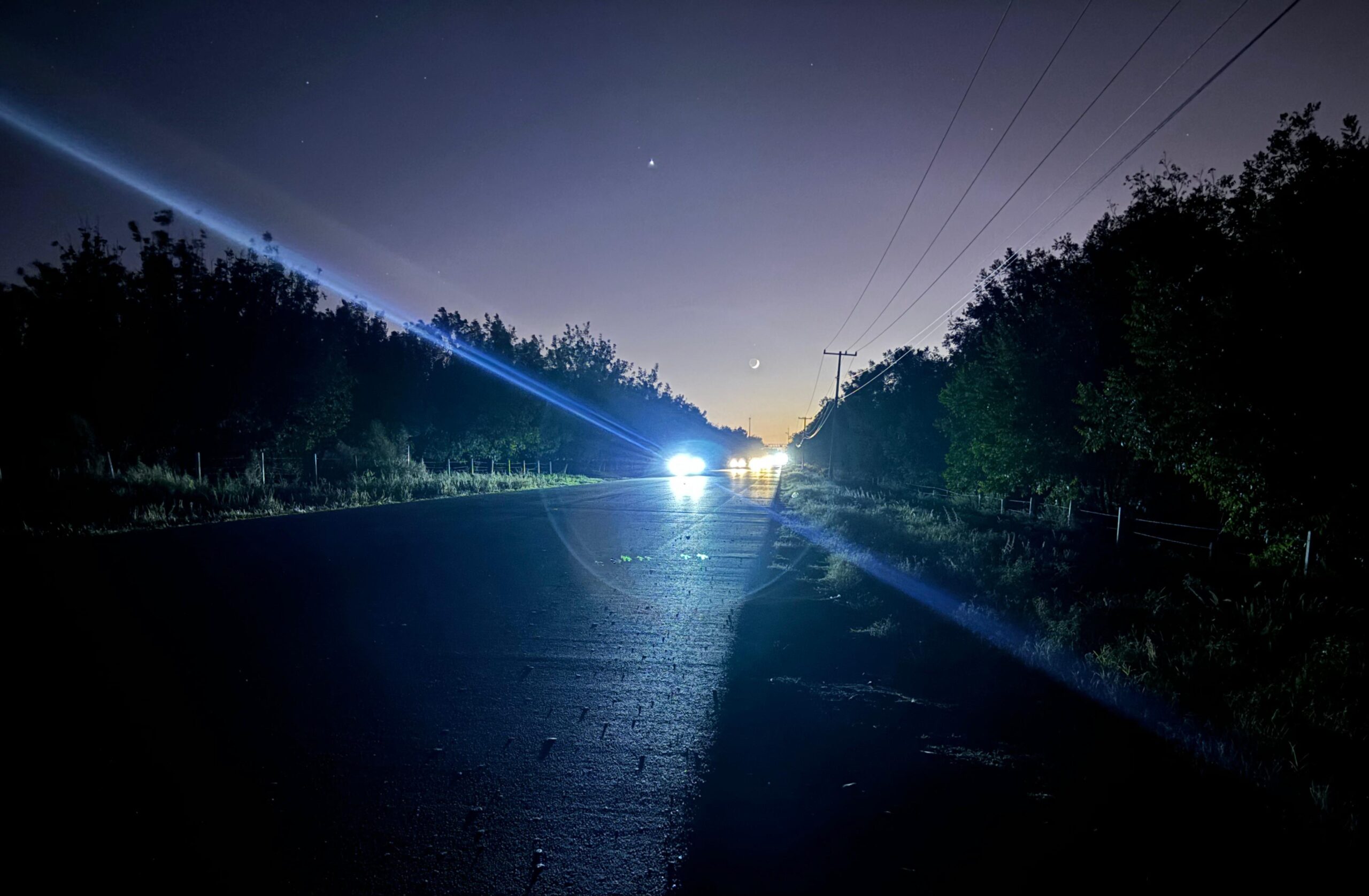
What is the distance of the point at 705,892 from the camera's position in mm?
2766

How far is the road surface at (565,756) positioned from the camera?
2943 mm

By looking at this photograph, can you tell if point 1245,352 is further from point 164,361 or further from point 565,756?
point 164,361

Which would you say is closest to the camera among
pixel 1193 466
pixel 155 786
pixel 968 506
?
pixel 155 786

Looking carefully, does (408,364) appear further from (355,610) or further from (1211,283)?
(1211,283)

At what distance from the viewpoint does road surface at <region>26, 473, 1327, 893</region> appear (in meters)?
2.94

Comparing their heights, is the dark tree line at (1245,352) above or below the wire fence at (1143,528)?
above

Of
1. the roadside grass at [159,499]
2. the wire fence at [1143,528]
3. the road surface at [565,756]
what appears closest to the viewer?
the road surface at [565,756]

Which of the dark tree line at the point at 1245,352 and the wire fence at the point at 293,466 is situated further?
the wire fence at the point at 293,466

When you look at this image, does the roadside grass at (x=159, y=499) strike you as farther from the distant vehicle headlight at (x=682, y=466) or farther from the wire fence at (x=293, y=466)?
the distant vehicle headlight at (x=682, y=466)

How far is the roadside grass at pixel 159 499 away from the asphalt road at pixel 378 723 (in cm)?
550

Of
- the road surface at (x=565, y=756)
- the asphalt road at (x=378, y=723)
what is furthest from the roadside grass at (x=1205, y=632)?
the asphalt road at (x=378, y=723)

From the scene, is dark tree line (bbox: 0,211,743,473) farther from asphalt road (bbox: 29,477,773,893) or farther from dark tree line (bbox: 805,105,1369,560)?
dark tree line (bbox: 805,105,1369,560)

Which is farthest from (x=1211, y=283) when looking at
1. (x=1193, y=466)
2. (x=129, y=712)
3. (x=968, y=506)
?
(x=968, y=506)

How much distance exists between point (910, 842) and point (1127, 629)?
540cm
